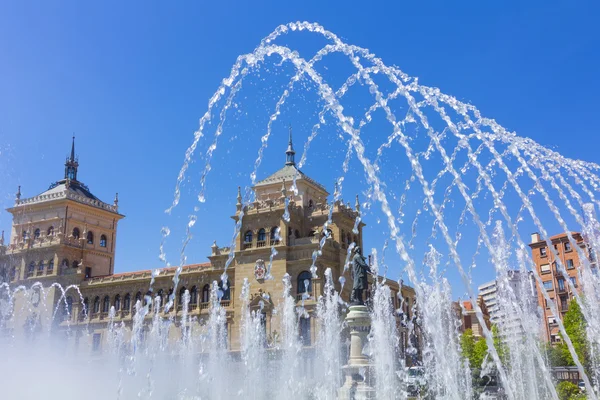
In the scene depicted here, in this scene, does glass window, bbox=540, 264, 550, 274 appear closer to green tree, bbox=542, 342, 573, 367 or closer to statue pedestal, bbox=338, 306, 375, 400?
green tree, bbox=542, 342, 573, 367

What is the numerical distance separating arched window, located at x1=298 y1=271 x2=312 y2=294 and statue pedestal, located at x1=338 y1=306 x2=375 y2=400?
74.2 ft

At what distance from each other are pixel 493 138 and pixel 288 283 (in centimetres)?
2855

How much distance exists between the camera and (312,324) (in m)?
41.4

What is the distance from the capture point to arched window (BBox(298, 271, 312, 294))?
42.3 m

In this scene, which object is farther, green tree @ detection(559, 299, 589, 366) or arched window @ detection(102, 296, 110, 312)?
arched window @ detection(102, 296, 110, 312)

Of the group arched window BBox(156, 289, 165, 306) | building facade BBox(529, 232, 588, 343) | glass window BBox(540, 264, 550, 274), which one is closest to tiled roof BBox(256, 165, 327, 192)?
arched window BBox(156, 289, 165, 306)

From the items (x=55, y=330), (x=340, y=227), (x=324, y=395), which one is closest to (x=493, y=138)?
(x=324, y=395)

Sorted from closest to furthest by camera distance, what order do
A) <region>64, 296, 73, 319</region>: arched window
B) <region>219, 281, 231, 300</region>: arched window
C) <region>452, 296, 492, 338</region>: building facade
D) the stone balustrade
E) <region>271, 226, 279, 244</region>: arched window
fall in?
<region>271, 226, 279, 244</region>: arched window → <region>219, 281, 231, 300</region>: arched window → <region>64, 296, 73, 319</region>: arched window → the stone balustrade → <region>452, 296, 492, 338</region>: building facade

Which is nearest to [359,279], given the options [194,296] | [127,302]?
[194,296]

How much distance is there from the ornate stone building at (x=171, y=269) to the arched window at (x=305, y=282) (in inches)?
3.0

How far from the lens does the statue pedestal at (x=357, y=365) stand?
17312 mm

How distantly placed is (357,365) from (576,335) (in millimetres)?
25188

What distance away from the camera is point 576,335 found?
37.4m

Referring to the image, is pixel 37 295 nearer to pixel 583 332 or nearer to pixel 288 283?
pixel 288 283
